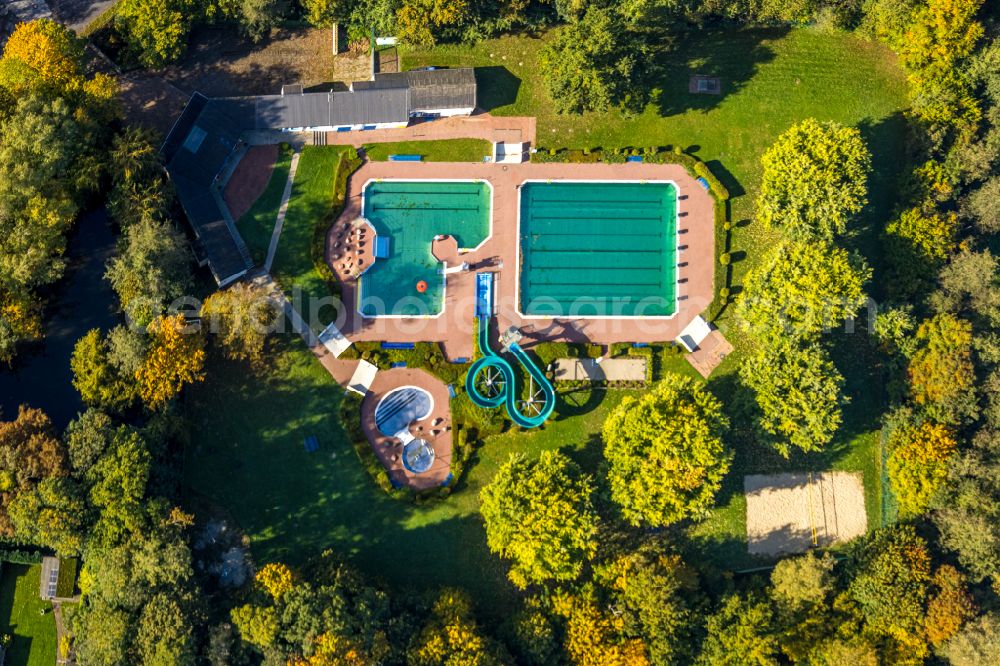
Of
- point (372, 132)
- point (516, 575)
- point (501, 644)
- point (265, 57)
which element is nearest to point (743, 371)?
point (516, 575)

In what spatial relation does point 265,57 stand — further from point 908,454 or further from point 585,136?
point 908,454

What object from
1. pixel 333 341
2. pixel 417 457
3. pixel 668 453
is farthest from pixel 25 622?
pixel 668 453

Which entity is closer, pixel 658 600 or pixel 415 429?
pixel 658 600

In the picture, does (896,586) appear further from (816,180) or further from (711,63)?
(711,63)

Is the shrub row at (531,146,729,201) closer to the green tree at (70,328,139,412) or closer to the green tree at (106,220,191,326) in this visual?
the green tree at (106,220,191,326)

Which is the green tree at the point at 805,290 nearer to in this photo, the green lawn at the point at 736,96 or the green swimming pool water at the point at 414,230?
the green lawn at the point at 736,96

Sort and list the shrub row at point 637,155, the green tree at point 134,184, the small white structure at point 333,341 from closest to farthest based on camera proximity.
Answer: the green tree at point 134,184 → the small white structure at point 333,341 → the shrub row at point 637,155

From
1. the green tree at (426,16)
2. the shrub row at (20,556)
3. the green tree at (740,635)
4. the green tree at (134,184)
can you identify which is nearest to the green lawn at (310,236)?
the green tree at (134,184)
